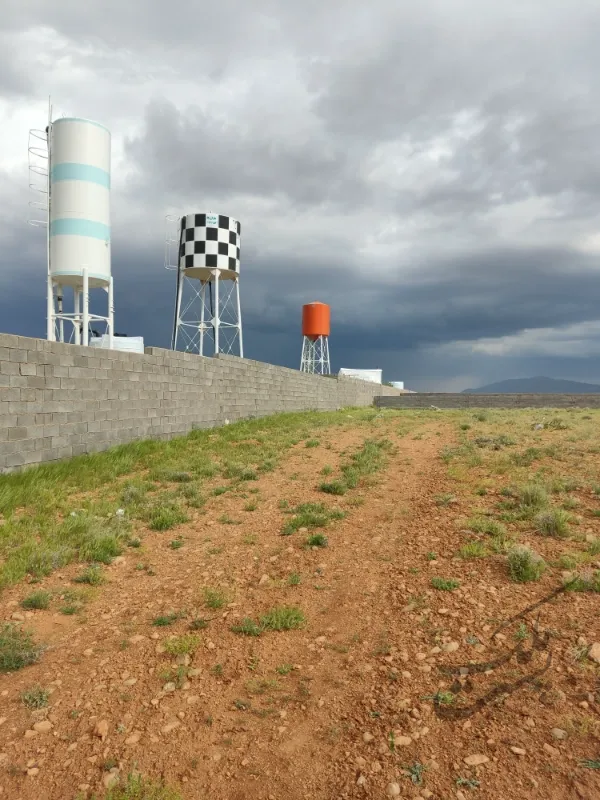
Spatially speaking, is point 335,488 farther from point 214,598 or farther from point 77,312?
point 77,312

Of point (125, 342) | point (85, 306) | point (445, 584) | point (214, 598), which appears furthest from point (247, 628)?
point (125, 342)

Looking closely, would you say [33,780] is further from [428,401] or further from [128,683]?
[428,401]

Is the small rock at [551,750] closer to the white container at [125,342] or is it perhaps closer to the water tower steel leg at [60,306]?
the water tower steel leg at [60,306]

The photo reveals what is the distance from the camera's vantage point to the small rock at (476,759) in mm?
2803

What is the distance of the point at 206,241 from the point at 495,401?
90.6ft

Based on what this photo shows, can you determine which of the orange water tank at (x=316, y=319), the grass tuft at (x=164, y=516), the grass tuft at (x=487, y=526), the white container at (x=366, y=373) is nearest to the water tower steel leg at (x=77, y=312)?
the grass tuft at (x=164, y=516)

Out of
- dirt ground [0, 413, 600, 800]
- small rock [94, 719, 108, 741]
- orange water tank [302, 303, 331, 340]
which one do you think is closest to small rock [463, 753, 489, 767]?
dirt ground [0, 413, 600, 800]

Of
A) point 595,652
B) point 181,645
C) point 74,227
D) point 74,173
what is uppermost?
point 74,173

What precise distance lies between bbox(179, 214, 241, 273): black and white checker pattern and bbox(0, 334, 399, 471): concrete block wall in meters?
7.51

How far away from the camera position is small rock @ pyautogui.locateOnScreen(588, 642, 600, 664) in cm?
357

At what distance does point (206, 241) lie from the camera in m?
24.6

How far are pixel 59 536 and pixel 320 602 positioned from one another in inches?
141

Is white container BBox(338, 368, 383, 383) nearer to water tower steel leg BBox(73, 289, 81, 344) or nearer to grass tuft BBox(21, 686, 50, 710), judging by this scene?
water tower steel leg BBox(73, 289, 81, 344)

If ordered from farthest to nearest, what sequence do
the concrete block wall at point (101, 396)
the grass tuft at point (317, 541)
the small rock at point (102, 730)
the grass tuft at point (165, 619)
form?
the concrete block wall at point (101, 396)
the grass tuft at point (317, 541)
the grass tuft at point (165, 619)
the small rock at point (102, 730)
